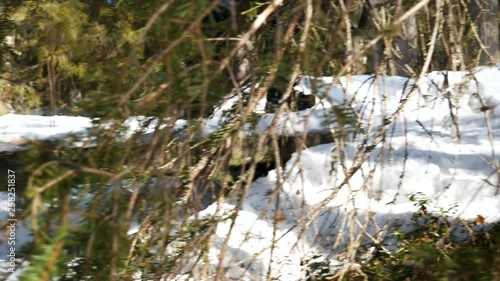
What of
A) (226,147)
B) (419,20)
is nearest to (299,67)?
(226,147)

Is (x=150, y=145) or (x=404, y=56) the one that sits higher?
(x=404, y=56)

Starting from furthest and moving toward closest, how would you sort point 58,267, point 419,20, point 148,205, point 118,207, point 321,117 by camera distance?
1. point 419,20
2. point 321,117
3. point 148,205
4. point 118,207
5. point 58,267

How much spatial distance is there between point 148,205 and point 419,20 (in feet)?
5.44

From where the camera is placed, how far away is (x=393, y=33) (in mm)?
1739

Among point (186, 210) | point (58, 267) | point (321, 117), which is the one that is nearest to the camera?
point (58, 267)

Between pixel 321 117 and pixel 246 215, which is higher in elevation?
pixel 321 117

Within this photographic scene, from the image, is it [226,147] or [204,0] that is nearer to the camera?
[204,0]

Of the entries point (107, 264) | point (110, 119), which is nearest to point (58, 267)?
point (107, 264)

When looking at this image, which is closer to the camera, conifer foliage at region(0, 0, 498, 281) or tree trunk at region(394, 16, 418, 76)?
conifer foliage at region(0, 0, 498, 281)

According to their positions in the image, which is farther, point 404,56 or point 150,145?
point 404,56

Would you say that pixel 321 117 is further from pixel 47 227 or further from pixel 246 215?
pixel 246 215

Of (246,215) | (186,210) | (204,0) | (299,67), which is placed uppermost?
(204,0)

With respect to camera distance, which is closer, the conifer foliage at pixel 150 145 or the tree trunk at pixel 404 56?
the conifer foliage at pixel 150 145

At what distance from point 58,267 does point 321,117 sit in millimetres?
807
